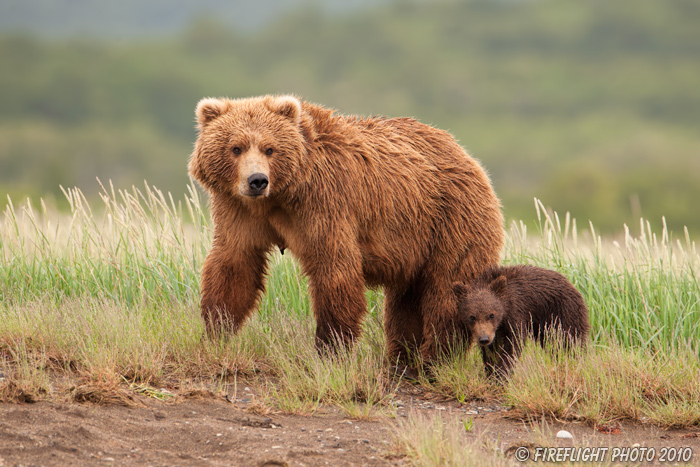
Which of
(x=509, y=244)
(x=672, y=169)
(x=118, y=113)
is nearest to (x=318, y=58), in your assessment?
(x=118, y=113)

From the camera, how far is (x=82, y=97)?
4360 inches

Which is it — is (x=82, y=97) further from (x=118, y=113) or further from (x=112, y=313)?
(x=112, y=313)

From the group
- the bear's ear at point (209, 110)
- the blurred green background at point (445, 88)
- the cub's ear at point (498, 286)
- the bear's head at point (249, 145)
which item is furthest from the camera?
the blurred green background at point (445, 88)

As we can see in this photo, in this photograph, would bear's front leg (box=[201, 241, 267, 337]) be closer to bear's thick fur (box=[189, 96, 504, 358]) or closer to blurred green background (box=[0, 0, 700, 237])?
bear's thick fur (box=[189, 96, 504, 358])

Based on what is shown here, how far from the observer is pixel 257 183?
5.05 meters

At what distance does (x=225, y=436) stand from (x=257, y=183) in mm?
1558

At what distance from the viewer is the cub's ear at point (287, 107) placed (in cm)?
551

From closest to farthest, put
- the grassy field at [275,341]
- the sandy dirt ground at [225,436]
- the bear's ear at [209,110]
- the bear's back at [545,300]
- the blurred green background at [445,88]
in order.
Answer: the sandy dirt ground at [225,436], the grassy field at [275,341], the bear's ear at [209,110], the bear's back at [545,300], the blurred green background at [445,88]

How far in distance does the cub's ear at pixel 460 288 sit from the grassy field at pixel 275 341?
1.80 ft

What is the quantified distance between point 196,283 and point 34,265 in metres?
1.54

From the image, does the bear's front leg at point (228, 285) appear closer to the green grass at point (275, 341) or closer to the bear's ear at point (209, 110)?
the green grass at point (275, 341)

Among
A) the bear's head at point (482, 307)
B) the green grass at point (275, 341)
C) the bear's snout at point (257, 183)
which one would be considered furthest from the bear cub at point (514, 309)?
the bear's snout at point (257, 183)

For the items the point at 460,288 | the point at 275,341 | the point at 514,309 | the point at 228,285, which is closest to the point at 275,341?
the point at 275,341

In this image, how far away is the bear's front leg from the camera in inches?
227
